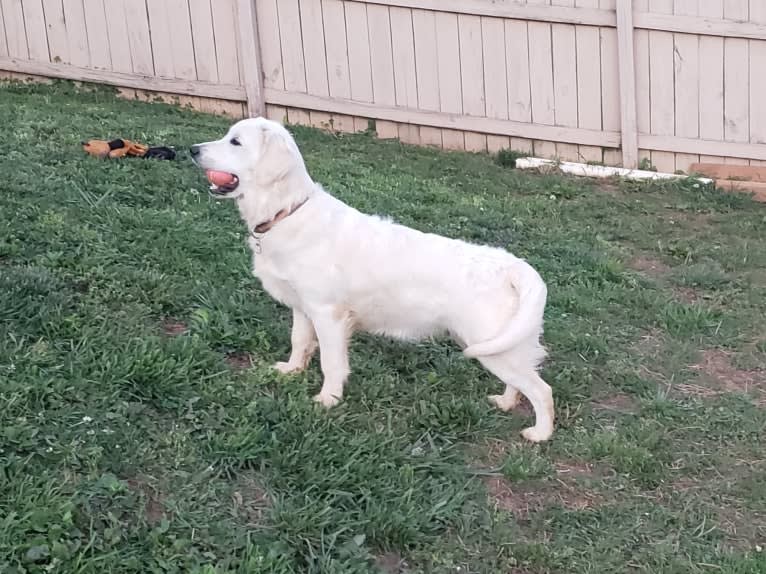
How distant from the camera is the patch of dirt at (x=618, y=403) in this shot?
4.54m

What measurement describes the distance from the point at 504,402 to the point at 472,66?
17.9 feet

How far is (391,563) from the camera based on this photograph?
10.9ft

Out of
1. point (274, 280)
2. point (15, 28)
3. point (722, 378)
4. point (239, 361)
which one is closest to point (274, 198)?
point (274, 280)

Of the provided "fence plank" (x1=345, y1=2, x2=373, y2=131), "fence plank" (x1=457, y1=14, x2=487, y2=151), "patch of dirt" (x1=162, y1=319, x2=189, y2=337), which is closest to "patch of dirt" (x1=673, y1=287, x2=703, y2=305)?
"patch of dirt" (x1=162, y1=319, x2=189, y2=337)

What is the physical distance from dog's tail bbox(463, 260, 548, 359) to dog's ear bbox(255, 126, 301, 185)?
3.57 ft

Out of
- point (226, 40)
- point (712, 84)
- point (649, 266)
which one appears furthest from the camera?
point (226, 40)

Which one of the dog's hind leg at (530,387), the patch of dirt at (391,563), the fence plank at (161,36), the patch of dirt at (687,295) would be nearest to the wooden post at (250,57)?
the fence plank at (161,36)

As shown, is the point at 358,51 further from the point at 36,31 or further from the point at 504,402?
the point at 504,402

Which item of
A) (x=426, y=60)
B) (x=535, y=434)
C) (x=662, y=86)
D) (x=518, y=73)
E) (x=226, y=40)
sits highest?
(x=226, y=40)

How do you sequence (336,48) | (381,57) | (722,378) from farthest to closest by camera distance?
1. (336,48)
2. (381,57)
3. (722,378)

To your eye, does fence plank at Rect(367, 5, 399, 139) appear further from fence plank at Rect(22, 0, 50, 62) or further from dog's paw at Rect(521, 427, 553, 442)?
dog's paw at Rect(521, 427, 553, 442)

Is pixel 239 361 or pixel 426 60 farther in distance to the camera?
pixel 426 60

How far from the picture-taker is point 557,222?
730cm

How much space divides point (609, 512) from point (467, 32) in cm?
628
